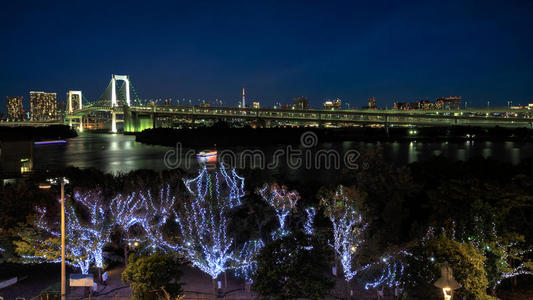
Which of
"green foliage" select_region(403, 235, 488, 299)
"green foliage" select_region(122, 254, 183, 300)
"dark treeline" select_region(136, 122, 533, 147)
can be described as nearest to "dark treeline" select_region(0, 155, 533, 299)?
"green foliage" select_region(403, 235, 488, 299)

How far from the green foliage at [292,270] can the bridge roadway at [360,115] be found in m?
25.8

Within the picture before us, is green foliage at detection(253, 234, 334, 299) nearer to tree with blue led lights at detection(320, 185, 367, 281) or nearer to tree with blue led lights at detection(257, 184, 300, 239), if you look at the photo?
tree with blue led lights at detection(320, 185, 367, 281)

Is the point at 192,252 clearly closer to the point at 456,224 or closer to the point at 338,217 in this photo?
the point at 338,217

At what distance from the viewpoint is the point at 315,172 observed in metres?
14.8

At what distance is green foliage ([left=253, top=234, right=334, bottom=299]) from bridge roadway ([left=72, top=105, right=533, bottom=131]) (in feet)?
84.6

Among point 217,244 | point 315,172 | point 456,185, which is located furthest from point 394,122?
point 217,244

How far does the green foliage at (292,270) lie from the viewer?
144 inches

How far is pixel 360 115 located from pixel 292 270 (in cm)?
2826

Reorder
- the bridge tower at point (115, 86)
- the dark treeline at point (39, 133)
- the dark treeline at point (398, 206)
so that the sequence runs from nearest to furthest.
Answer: the dark treeline at point (398, 206), the dark treeline at point (39, 133), the bridge tower at point (115, 86)

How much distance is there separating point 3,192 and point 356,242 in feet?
19.2

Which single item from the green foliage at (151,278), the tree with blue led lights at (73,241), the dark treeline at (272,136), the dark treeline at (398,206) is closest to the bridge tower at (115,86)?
the dark treeline at (272,136)

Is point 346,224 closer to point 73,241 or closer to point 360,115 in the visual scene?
point 73,241

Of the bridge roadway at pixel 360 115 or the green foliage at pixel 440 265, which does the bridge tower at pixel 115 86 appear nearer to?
the bridge roadway at pixel 360 115

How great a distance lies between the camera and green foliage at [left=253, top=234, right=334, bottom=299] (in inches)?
144
